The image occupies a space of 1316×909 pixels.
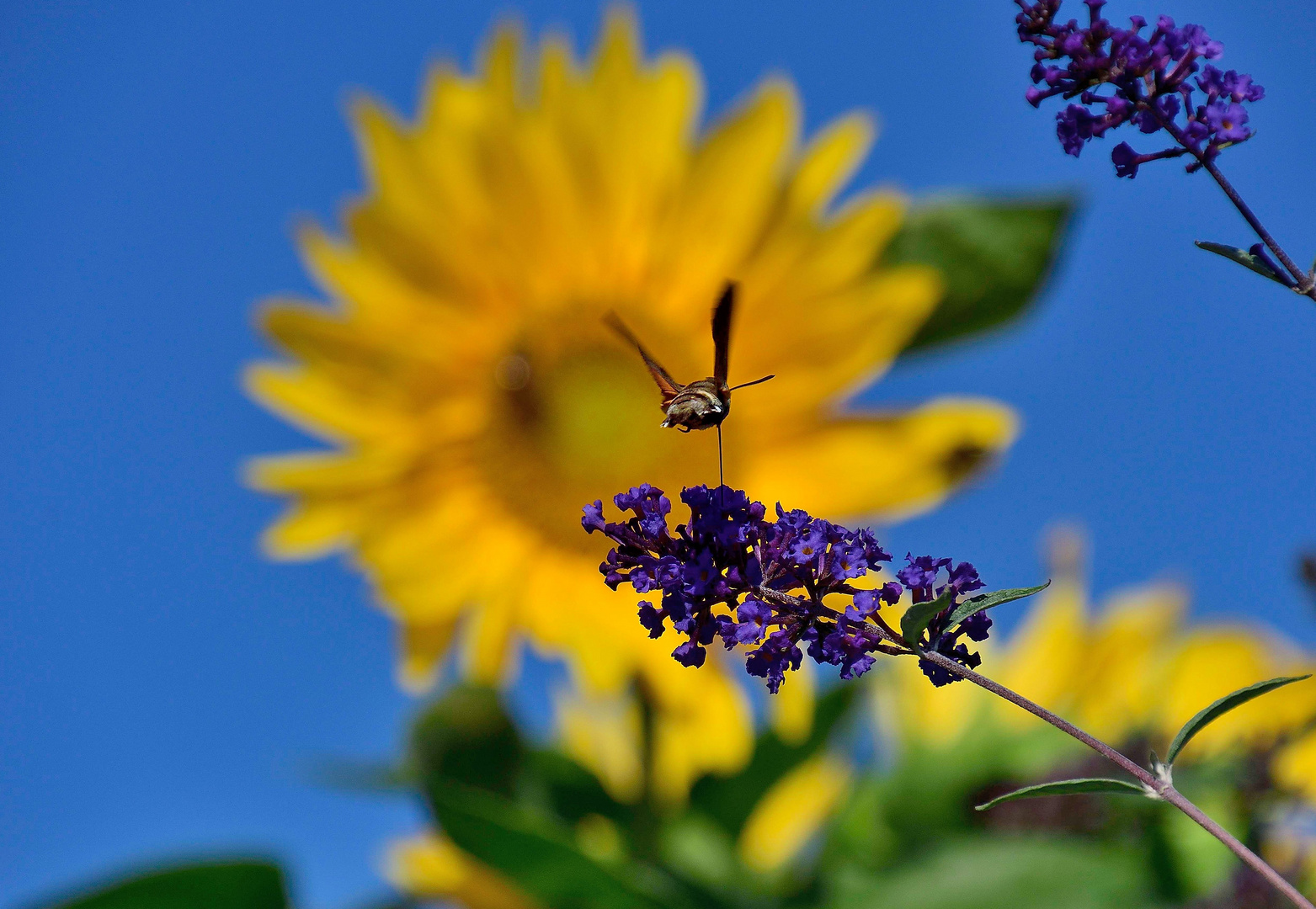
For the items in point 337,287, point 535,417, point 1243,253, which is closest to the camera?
point 1243,253

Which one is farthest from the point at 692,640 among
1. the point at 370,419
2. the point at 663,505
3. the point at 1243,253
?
the point at 370,419

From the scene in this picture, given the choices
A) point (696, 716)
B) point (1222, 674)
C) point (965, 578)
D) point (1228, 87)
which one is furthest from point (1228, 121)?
point (1222, 674)

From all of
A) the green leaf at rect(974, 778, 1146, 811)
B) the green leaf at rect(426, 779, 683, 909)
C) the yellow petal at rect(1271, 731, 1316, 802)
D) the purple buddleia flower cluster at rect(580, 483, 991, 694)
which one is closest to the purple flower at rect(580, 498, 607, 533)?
the purple buddleia flower cluster at rect(580, 483, 991, 694)

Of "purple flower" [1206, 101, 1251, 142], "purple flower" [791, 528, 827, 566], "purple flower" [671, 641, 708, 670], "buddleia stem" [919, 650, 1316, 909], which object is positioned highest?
"purple flower" [1206, 101, 1251, 142]

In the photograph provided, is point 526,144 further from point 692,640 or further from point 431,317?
point 692,640

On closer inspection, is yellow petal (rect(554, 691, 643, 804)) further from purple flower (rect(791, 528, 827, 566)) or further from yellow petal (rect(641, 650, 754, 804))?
purple flower (rect(791, 528, 827, 566))

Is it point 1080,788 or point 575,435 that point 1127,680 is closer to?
point 575,435

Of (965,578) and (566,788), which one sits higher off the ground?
(566,788)
